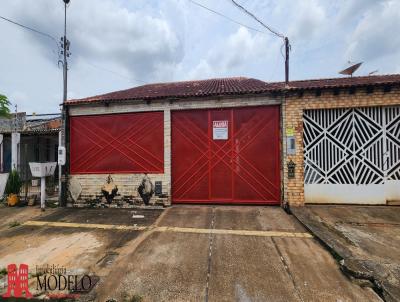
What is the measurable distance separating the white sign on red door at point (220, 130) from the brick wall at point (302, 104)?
181cm

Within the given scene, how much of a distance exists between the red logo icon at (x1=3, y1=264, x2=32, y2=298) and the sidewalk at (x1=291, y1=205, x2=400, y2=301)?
4.63 meters

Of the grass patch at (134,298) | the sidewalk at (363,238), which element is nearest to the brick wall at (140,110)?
the sidewalk at (363,238)

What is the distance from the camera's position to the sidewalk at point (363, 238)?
293cm

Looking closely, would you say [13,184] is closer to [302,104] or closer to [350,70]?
[302,104]

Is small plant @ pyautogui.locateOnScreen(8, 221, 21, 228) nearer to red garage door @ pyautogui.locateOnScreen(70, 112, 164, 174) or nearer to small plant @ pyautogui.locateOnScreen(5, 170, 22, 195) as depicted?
red garage door @ pyautogui.locateOnScreen(70, 112, 164, 174)

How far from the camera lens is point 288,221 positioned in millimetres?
5262

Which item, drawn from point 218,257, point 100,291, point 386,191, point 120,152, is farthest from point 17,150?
point 386,191

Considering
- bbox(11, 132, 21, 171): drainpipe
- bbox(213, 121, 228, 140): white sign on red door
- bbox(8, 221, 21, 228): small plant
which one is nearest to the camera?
bbox(8, 221, 21, 228): small plant

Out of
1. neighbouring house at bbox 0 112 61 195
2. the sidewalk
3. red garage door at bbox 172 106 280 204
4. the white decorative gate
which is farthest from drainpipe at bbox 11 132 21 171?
the white decorative gate

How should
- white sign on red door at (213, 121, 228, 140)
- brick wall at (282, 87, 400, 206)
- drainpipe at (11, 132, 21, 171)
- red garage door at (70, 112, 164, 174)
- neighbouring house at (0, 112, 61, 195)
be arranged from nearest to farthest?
brick wall at (282, 87, 400, 206)
white sign on red door at (213, 121, 228, 140)
red garage door at (70, 112, 164, 174)
drainpipe at (11, 132, 21, 171)
neighbouring house at (0, 112, 61, 195)

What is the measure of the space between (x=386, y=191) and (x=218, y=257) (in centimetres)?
586

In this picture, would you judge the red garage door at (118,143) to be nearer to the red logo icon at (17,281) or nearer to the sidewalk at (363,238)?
the red logo icon at (17,281)

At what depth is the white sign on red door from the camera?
669 centimetres

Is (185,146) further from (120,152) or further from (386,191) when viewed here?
(386,191)
